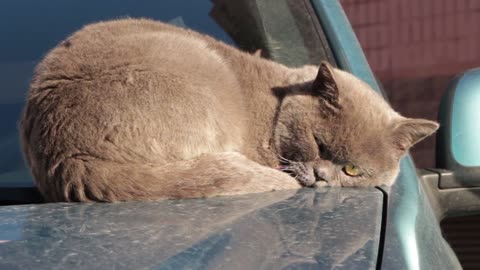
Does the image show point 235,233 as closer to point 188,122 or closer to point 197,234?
point 197,234

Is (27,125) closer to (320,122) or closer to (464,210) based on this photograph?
(320,122)

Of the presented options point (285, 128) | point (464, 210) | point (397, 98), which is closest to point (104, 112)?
point (285, 128)

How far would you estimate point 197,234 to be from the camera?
1.39 m

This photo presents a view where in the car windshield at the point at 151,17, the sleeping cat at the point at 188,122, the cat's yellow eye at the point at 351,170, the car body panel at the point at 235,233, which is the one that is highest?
the car windshield at the point at 151,17

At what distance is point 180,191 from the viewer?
1.88 metres

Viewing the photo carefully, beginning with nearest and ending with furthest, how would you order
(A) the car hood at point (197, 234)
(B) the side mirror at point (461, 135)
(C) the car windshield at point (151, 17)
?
(A) the car hood at point (197, 234)
(B) the side mirror at point (461, 135)
(C) the car windshield at point (151, 17)

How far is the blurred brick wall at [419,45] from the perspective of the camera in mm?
8156

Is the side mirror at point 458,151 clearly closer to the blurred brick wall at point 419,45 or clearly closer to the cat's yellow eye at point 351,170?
the cat's yellow eye at point 351,170

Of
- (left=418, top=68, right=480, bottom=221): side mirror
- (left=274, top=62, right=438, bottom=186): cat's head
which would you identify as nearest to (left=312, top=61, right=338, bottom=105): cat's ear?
(left=274, top=62, right=438, bottom=186): cat's head

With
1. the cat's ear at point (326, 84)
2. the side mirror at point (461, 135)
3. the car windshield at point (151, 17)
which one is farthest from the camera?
the car windshield at point (151, 17)

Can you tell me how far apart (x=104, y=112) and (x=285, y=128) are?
817 mm

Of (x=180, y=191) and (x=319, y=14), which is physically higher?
(x=319, y=14)

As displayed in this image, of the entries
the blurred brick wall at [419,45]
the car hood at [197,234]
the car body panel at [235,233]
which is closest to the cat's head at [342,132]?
the car body panel at [235,233]

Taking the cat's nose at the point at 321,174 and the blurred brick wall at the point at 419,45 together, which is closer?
the cat's nose at the point at 321,174
